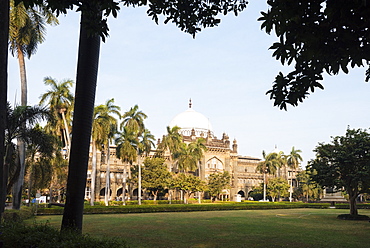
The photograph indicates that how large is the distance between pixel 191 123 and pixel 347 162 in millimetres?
61918

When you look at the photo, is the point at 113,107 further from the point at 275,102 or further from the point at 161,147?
the point at 275,102

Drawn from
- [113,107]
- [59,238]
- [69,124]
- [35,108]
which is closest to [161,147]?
[113,107]

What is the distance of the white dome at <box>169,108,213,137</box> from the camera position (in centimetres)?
8753

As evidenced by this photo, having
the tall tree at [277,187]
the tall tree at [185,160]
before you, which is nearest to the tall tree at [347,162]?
the tall tree at [185,160]

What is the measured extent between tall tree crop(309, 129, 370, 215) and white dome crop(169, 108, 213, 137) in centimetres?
5795

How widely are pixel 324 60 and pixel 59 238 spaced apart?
580 cm

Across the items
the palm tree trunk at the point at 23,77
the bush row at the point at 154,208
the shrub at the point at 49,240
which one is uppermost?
the palm tree trunk at the point at 23,77

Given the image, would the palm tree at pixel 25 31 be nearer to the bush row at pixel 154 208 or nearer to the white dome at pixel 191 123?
the bush row at pixel 154 208

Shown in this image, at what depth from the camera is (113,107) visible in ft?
138

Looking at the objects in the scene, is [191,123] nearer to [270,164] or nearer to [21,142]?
[270,164]

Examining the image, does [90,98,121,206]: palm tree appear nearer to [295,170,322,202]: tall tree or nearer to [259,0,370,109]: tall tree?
[259,0,370,109]: tall tree

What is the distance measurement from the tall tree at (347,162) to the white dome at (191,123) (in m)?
58.0

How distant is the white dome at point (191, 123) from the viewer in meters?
87.5

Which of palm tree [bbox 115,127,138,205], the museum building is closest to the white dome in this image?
the museum building
